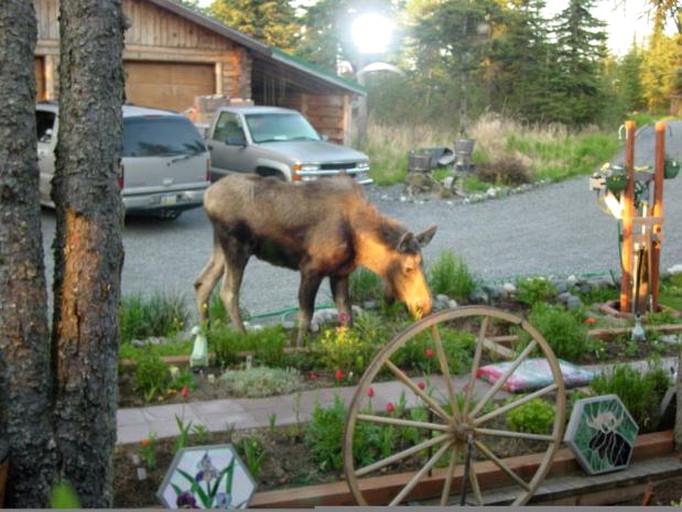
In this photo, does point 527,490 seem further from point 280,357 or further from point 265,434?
point 280,357

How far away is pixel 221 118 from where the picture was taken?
1939cm

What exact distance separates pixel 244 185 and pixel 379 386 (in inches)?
78.5

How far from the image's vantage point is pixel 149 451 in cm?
538

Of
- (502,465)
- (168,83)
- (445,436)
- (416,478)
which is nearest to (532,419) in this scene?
(502,465)

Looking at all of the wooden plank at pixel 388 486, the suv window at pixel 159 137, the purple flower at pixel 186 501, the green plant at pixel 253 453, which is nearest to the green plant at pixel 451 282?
the wooden plank at pixel 388 486

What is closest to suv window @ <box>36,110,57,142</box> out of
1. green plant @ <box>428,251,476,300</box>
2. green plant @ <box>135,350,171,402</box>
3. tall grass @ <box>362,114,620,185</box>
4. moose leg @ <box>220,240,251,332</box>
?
tall grass @ <box>362,114,620,185</box>

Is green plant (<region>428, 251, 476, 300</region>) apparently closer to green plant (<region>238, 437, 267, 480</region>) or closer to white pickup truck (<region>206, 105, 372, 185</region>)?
green plant (<region>238, 437, 267, 480</region>)

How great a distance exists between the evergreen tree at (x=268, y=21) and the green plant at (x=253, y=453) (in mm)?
33693

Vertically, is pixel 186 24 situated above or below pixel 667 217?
above

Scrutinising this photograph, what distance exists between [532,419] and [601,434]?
513 millimetres

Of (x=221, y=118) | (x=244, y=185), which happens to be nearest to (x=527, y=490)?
(x=244, y=185)

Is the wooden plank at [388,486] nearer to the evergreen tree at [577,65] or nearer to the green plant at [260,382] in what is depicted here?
the green plant at [260,382]

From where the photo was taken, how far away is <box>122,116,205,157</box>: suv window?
617 inches

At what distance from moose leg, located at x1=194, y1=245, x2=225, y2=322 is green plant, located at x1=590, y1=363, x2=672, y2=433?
10.8ft
